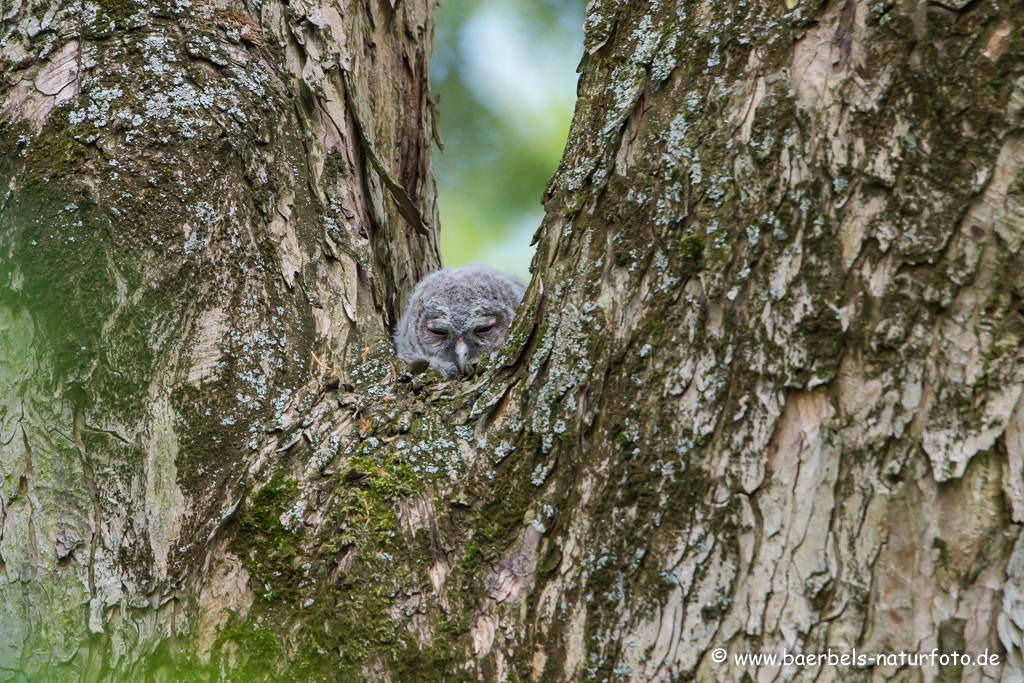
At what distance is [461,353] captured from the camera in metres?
4.21

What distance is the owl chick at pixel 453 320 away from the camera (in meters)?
4.25

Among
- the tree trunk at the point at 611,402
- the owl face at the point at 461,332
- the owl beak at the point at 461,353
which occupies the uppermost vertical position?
the owl face at the point at 461,332

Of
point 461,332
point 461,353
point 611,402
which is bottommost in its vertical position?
point 611,402

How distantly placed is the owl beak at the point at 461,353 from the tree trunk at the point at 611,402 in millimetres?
1977

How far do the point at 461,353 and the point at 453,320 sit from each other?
0.20 metres

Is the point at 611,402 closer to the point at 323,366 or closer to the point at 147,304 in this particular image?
the point at 323,366

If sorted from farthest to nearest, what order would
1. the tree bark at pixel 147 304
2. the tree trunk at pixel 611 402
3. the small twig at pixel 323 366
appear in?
the small twig at pixel 323 366 → the tree bark at pixel 147 304 → the tree trunk at pixel 611 402

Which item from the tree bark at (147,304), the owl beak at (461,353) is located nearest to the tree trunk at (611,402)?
the tree bark at (147,304)

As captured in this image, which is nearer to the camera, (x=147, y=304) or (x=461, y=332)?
(x=147, y=304)

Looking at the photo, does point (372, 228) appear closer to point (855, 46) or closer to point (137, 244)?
point (137, 244)

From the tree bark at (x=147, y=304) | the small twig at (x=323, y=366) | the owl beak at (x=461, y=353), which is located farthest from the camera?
the owl beak at (x=461, y=353)

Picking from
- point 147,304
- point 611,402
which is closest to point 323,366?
point 147,304

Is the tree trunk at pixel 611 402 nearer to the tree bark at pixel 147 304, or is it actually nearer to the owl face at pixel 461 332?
the tree bark at pixel 147 304

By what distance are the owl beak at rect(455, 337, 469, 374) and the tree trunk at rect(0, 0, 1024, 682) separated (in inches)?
77.8
